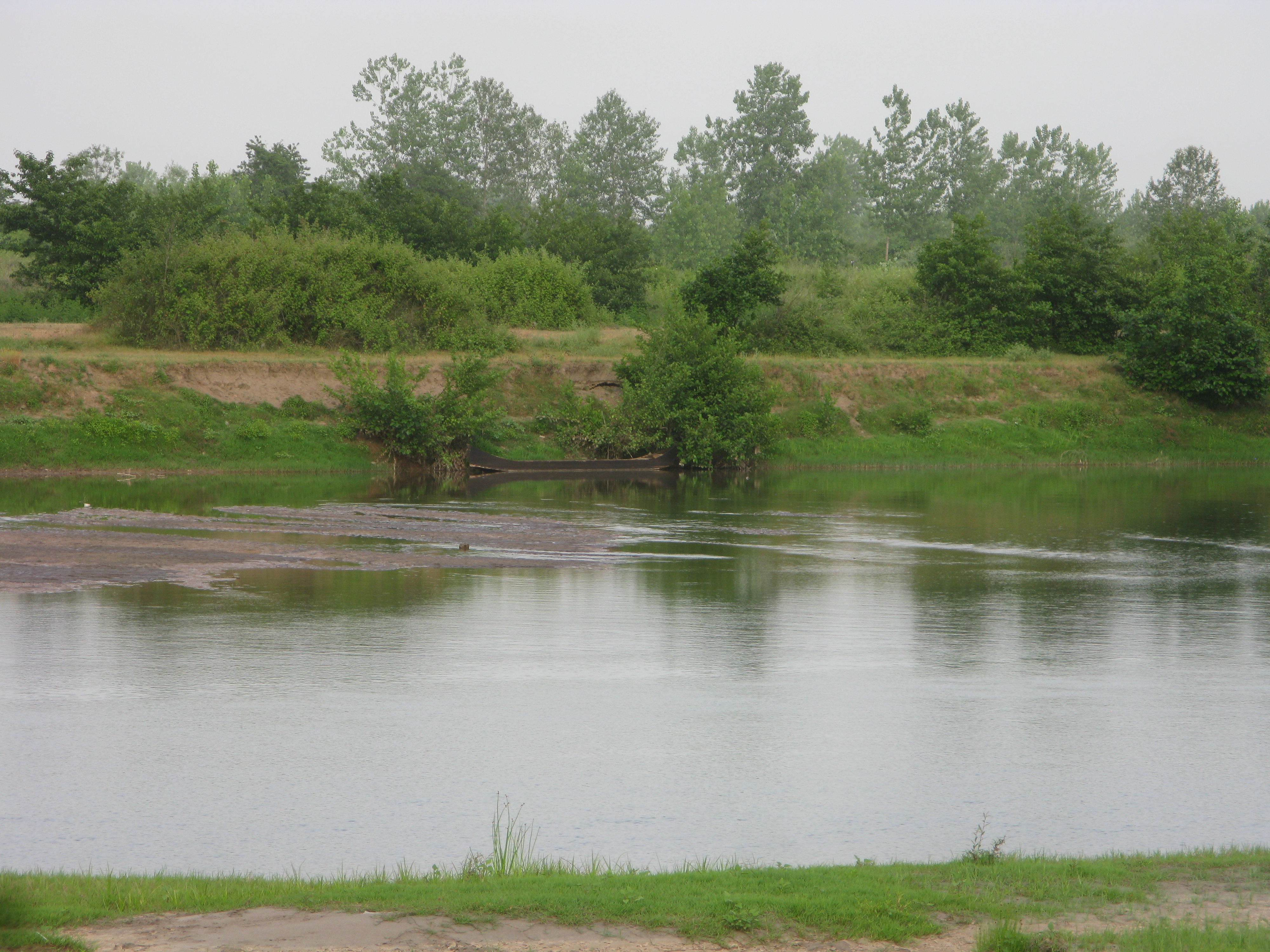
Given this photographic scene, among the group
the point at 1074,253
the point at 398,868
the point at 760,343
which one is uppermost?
the point at 1074,253

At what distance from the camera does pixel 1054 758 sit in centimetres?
991

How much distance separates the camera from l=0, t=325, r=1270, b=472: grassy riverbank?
3806 cm

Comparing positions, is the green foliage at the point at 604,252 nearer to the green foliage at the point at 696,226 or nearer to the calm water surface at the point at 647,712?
the green foliage at the point at 696,226

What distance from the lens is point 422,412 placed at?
39938mm

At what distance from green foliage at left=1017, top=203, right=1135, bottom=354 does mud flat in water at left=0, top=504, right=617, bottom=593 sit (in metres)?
39.6

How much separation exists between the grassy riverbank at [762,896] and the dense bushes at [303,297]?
4120 cm

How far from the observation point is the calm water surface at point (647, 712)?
830 cm

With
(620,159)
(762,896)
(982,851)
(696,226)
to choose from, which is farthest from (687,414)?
(620,159)

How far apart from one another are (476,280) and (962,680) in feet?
149

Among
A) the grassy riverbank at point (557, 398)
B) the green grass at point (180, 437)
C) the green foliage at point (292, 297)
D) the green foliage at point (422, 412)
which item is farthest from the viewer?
the green foliage at point (292, 297)

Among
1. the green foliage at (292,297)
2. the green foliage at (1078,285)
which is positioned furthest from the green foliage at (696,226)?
the green foliage at (292,297)

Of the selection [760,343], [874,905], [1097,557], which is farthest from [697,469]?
[874,905]

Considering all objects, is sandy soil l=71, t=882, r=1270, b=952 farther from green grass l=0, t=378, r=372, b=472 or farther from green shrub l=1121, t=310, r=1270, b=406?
green shrub l=1121, t=310, r=1270, b=406

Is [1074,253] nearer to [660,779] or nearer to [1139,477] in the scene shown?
[1139,477]
